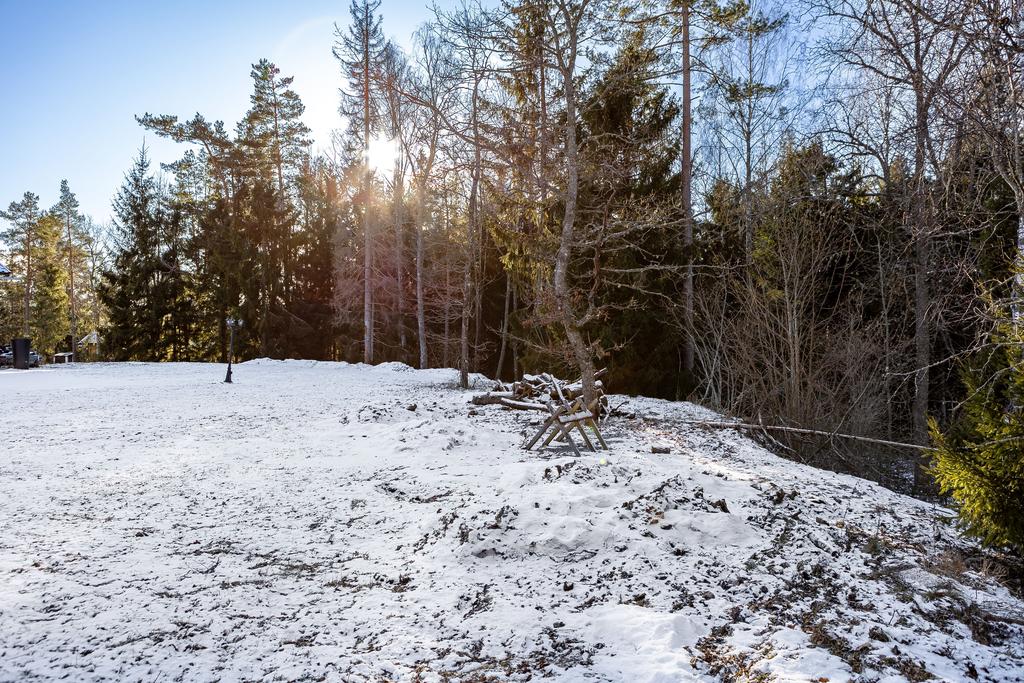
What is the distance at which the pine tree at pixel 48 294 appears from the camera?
1185 inches

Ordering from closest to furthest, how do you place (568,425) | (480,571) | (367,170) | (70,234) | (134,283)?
(480,571) → (568,425) → (367,170) → (134,283) → (70,234)

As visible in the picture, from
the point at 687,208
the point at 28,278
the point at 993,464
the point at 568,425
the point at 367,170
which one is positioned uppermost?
the point at 367,170

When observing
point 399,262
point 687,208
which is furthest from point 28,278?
point 687,208

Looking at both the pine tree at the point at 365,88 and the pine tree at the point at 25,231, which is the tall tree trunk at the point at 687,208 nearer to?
the pine tree at the point at 365,88

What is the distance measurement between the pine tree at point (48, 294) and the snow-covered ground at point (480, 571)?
1180 inches

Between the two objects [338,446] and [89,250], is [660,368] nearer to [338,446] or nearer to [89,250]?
[338,446]

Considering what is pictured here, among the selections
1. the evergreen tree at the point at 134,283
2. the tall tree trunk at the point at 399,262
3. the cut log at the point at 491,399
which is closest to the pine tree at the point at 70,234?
the evergreen tree at the point at 134,283

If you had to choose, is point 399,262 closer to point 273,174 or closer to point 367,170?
point 367,170

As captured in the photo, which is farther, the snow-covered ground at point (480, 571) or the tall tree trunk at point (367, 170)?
the tall tree trunk at point (367, 170)

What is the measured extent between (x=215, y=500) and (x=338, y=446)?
7.16 ft

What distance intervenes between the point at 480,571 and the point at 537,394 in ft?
20.7

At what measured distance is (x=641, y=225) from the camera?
7242mm

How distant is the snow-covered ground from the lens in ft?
9.48

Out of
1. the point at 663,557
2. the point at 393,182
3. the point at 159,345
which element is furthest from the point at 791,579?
the point at 159,345
